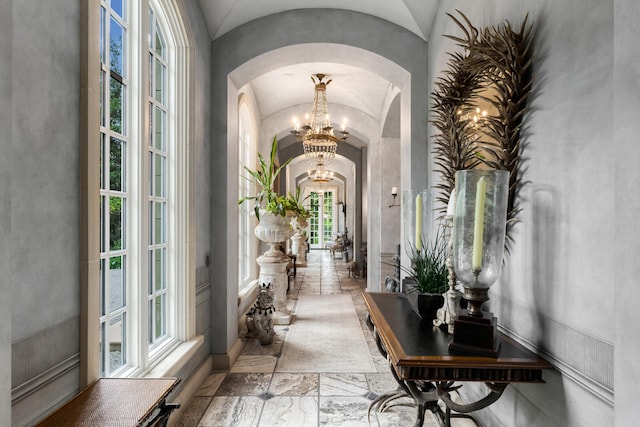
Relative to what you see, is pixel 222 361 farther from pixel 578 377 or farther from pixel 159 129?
pixel 578 377

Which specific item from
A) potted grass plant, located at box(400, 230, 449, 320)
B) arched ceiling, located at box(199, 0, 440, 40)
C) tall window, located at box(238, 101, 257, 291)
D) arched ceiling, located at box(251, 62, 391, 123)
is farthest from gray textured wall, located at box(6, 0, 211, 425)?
arched ceiling, located at box(251, 62, 391, 123)

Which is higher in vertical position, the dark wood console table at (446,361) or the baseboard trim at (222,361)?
the dark wood console table at (446,361)

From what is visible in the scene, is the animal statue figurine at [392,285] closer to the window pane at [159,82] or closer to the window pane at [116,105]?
the window pane at [159,82]

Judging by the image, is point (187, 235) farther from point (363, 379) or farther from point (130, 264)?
point (363, 379)

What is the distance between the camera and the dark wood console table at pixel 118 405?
137 centimetres

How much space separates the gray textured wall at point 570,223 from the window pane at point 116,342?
2.05 meters

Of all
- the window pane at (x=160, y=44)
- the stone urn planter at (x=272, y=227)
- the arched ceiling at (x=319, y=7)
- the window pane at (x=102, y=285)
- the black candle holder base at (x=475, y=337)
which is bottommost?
the black candle holder base at (x=475, y=337)

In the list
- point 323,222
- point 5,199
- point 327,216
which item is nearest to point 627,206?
point 5,199

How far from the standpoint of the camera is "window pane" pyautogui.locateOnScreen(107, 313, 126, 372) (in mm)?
2215

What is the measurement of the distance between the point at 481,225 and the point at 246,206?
4860 mm

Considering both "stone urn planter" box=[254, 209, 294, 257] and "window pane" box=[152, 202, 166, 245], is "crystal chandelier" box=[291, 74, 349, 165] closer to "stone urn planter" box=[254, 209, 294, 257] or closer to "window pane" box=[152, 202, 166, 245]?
"stone urn planter" box=[254, 209, 294, 257]

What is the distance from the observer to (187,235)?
3.22 meters

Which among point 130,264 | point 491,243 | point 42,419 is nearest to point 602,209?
point 491,243

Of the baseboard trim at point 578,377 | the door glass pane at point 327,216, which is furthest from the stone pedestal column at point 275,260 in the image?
the door glass pane at point 327,216
